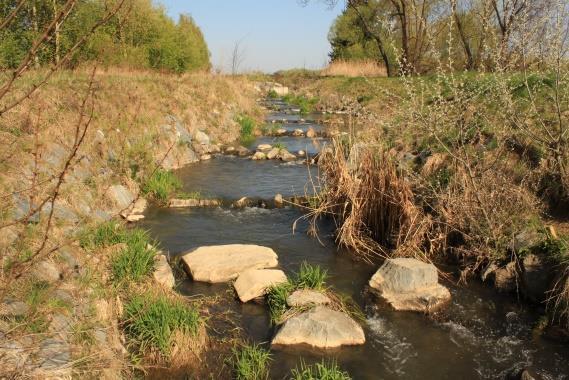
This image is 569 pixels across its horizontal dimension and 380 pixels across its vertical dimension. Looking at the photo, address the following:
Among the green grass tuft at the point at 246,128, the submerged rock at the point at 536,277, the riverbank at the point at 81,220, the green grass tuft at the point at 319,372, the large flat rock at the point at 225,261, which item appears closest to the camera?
the riverbank at the point at 81,220

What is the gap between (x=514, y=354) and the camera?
205 inches

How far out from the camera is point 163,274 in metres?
6.24

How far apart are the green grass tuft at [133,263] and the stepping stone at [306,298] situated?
192 cm

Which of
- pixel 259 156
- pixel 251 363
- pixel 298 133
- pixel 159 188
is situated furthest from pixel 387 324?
pixel 298 133

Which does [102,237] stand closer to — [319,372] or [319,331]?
[319,331]

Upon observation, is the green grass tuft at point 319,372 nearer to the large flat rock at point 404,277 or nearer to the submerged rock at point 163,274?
the large flat rock at point 404,277

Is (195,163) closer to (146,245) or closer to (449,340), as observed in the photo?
(146,245)

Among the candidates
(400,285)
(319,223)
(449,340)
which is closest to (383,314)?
(400,285)

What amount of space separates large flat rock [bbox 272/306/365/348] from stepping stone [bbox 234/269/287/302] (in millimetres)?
888

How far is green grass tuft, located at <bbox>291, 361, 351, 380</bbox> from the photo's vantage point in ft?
14.6

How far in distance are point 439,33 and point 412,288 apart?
4708 millimetres

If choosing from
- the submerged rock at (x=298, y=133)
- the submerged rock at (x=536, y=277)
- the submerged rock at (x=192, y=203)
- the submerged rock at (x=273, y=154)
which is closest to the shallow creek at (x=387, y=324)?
the submerged rock at (x=536, y=277)

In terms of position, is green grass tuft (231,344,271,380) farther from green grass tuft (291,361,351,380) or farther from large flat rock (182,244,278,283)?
large flat rock (182,244,278,283)

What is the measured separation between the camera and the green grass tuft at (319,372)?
14.6 feet
